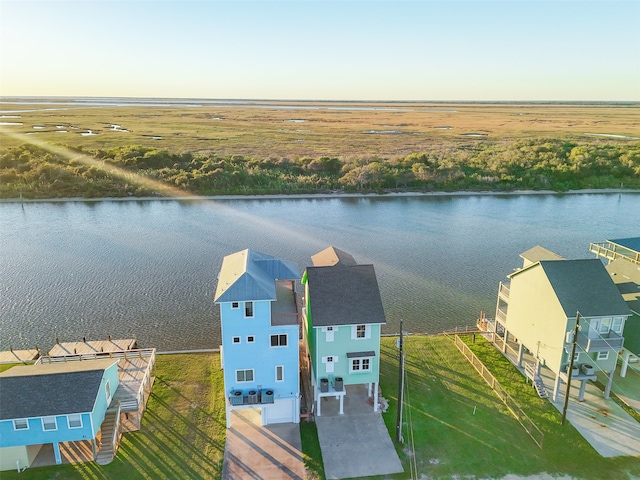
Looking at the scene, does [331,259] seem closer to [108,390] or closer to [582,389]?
[108,390]

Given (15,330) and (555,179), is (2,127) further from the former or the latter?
(555,179)

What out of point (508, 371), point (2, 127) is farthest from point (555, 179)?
point (2, 127)

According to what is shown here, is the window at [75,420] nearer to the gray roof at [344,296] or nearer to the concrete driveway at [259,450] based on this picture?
the concrete driveway at [259,450]

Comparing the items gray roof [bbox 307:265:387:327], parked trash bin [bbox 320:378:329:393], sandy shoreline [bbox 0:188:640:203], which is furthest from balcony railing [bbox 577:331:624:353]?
sandy shoreline [bbox 0:188:640:203]

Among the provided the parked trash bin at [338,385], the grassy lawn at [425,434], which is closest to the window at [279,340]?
the parked trash bin at [338,385]

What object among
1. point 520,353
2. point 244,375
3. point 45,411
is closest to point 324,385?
point 244,375

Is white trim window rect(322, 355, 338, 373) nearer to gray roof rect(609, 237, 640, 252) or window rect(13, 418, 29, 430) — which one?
window rect(13, 418, 29, 430)
